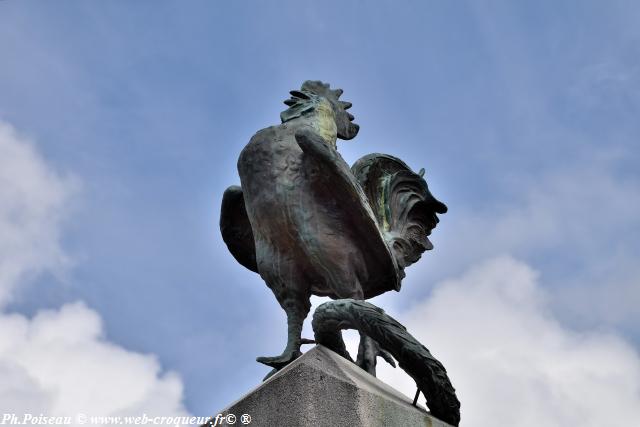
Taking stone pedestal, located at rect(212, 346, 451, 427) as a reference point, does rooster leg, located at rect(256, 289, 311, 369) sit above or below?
above

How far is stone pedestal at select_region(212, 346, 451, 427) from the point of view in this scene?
480cm

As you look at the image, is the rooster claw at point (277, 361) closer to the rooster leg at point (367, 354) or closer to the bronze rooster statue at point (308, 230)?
the bronze rooster statue at point (308, 230)

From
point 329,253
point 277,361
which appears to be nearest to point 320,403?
point 277,361

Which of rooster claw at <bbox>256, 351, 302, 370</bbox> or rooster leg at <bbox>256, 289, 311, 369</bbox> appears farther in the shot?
rooster leg at <bbox>256, 289, 311, 369</bbox>

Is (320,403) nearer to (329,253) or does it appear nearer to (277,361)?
(277,361)

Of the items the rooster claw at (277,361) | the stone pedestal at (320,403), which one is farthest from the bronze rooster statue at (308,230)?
the stone pedestal at (320,403)

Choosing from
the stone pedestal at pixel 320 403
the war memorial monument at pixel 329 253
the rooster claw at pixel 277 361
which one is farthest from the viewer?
the rooster claw at pixel 277 361

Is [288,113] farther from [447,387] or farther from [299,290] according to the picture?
[447,387]

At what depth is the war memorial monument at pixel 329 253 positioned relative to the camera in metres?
4.95

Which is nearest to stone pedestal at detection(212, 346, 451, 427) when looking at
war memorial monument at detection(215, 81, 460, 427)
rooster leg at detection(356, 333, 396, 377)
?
war memorial monument at detection(215, 81, 460, 427)

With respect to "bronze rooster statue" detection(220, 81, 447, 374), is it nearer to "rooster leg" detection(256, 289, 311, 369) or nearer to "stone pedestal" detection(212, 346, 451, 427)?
"rooster leg" detection(256, 289, 311, 369)

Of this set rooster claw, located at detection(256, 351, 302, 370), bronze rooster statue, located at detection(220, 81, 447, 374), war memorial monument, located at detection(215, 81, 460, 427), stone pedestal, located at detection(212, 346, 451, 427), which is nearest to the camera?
stone pedestal, located at detection(212, 346, 451, 427)

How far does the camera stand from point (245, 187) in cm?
644

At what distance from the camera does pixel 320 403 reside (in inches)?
190
